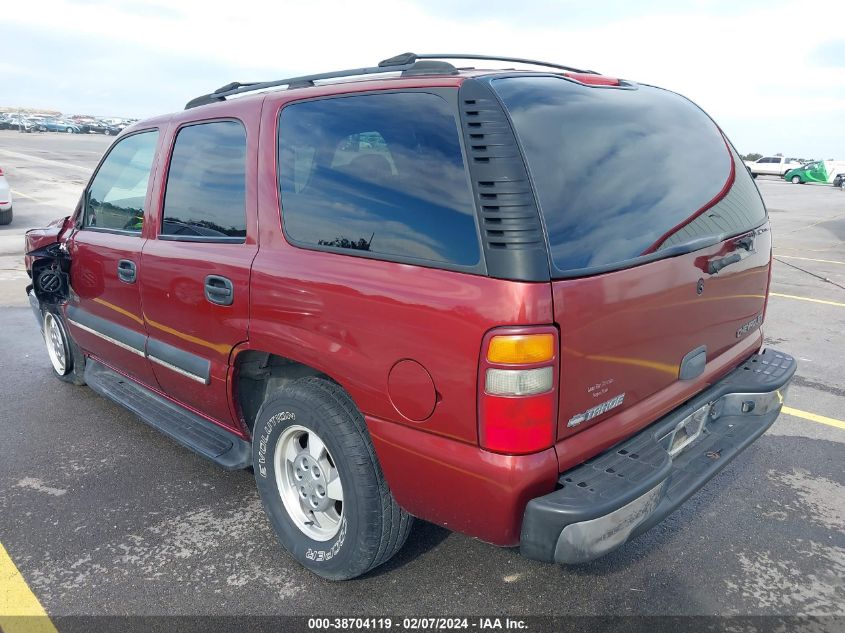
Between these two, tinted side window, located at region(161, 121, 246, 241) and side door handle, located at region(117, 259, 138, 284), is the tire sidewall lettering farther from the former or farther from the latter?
side door handle, located at region(117, 259, 138, 284)

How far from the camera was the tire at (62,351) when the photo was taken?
452 centimetres

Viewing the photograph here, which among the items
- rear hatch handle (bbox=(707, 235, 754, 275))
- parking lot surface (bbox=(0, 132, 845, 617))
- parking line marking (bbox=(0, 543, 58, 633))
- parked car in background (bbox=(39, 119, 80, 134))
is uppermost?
parked car in background (bbox=(39, 119, 80, 134))

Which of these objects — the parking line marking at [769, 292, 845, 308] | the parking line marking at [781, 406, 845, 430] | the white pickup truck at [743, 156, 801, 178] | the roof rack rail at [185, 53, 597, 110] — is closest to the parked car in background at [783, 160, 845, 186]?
the white pickup truck at [743, 156, 801, 178]

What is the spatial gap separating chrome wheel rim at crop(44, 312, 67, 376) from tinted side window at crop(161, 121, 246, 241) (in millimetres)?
1900

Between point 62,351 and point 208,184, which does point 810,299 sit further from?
point 62,351

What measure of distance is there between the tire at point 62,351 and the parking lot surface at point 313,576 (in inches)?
12.9

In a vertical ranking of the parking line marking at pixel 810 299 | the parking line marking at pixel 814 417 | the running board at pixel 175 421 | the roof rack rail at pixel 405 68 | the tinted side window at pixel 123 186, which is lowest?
the parking line marking at pixel 810 299

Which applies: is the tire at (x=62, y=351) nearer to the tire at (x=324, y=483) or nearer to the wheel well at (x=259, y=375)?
the wheel well at (x=259, y=375)

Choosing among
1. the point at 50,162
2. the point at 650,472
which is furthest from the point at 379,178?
the point at 50,162

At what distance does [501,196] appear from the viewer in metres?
2.00

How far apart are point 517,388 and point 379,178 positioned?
918mm

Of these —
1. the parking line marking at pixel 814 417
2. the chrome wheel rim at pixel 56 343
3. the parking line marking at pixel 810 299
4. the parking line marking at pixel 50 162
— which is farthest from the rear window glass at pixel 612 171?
the parking line marking at pixel 50 162

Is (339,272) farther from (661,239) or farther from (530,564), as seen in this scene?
(530,564)

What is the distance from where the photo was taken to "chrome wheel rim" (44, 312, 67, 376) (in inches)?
182
